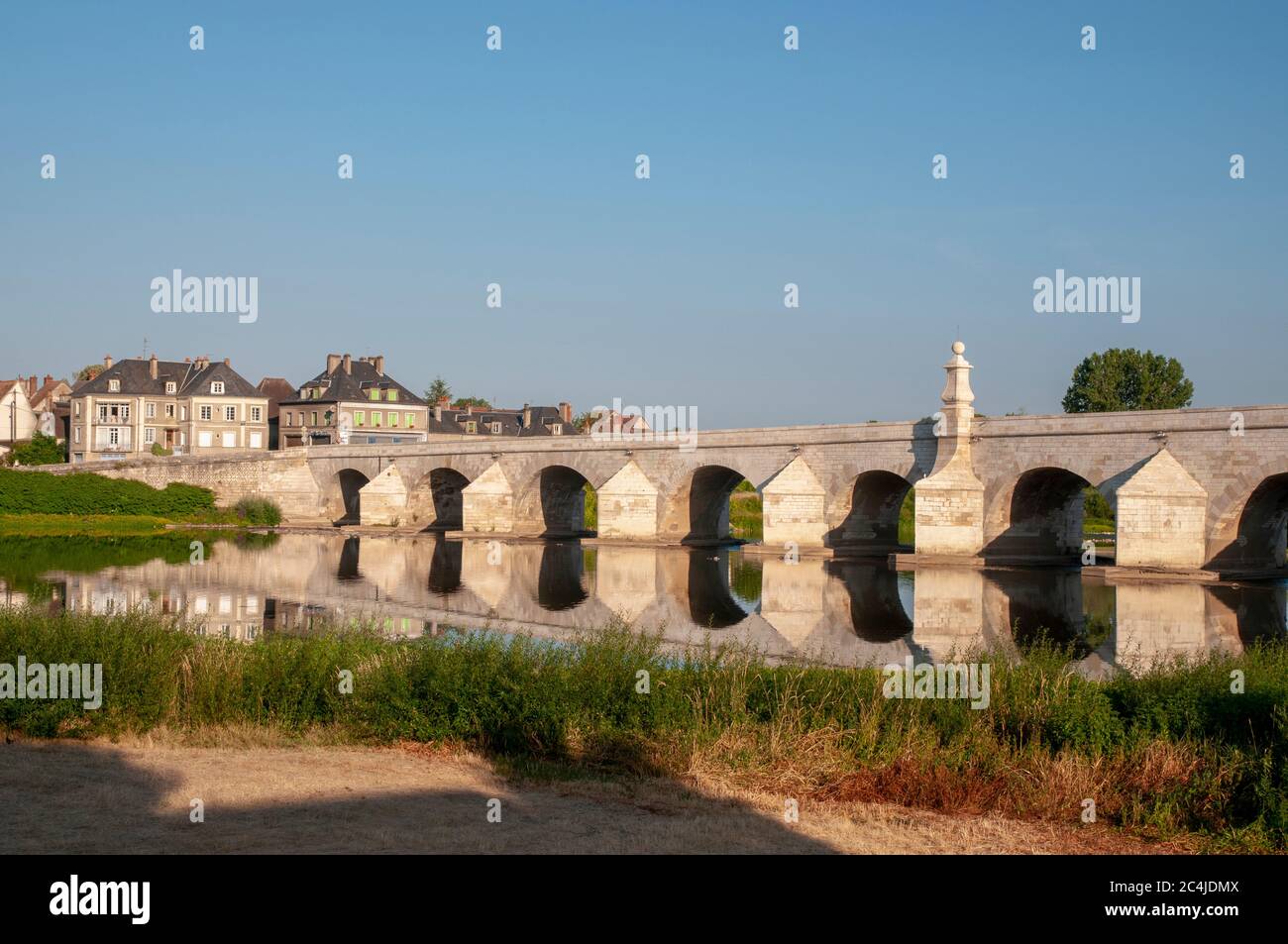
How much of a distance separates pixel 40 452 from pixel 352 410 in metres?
18.6

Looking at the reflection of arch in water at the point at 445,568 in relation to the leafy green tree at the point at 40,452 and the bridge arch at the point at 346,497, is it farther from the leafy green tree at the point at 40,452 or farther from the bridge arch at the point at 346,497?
the leafy green tree at the point at 40,452

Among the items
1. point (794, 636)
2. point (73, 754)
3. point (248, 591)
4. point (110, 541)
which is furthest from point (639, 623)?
point (110, 541)

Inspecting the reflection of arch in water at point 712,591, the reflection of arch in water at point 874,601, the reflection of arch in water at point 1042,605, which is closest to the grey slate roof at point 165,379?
the reflection of arch in water at point 712,591

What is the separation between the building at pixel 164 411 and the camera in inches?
2753

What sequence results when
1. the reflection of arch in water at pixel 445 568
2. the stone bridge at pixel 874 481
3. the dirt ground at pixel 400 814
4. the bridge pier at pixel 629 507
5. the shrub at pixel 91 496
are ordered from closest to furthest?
1. the dirt ground at pixel 400 814
2. the reflection of arch in water at pixel 445 568
3. the stone bridge at pixel 874 481
4. the bridge pier at pixel 629 507
5. the shrub at pixel 91 496

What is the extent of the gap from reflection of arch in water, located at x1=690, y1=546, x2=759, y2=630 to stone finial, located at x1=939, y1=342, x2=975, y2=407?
7.67 meters

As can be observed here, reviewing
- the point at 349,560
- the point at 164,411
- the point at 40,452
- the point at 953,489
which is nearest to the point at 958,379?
the point at 953,489

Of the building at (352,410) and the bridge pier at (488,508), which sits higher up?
the building at (352,410)

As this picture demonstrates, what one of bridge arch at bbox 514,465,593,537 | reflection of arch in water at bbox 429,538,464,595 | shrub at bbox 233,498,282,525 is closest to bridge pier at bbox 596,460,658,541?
bridge arch at bbox 514,465,593,537

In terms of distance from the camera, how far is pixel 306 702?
38.5 ft

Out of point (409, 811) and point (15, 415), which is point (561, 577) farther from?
point (15, 415)

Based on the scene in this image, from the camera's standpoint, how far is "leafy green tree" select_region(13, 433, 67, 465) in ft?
236

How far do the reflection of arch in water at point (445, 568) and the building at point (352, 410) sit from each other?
26206 mm

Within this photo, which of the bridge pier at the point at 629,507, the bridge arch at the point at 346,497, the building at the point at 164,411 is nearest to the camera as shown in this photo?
the bridge pier at the point at 629,507
